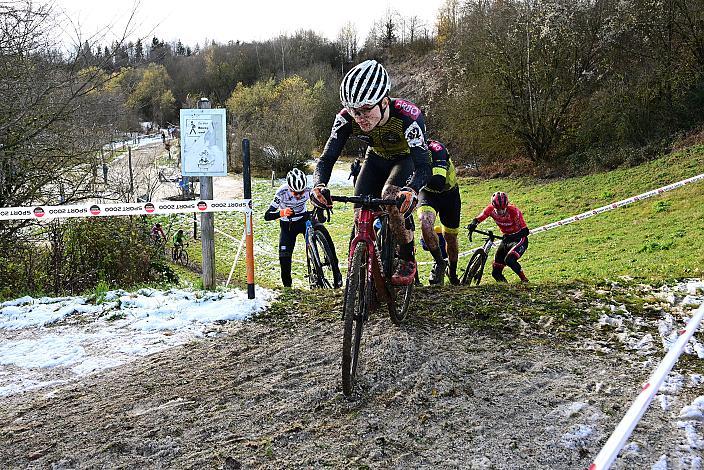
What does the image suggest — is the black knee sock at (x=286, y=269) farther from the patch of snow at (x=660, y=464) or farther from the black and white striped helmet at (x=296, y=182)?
the patch of snow at (x=660, y=464)

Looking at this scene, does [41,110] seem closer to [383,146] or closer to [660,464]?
[383,146]

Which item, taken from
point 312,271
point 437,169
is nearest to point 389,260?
point 437,169

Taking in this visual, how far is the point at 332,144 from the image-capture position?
5.24 meters

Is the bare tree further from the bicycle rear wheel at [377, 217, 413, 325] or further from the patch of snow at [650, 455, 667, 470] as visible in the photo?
the patch of snow at [650, 455, 667, 470]

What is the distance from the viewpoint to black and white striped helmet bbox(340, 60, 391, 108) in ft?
15.6

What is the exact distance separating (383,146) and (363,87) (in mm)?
950

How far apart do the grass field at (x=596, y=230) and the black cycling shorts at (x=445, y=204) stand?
1.51 metres

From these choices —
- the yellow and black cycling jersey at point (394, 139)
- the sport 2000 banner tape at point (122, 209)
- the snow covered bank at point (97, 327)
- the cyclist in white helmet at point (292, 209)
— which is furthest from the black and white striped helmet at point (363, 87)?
the cyclist in white helmet at point (292, 209)

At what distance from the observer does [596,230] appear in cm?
1852

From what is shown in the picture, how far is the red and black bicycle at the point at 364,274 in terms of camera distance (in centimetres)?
405

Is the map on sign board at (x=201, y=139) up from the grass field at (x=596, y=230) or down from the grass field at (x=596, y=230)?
up

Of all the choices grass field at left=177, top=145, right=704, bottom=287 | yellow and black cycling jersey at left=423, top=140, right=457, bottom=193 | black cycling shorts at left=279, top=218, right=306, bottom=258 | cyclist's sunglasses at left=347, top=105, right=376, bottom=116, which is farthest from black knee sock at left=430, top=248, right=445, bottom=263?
black cycling shorts at left=279, top=218, right=306, bottom=258

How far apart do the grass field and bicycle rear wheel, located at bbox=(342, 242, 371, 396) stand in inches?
159

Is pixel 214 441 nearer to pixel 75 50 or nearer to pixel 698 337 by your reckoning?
pixel 698 337
